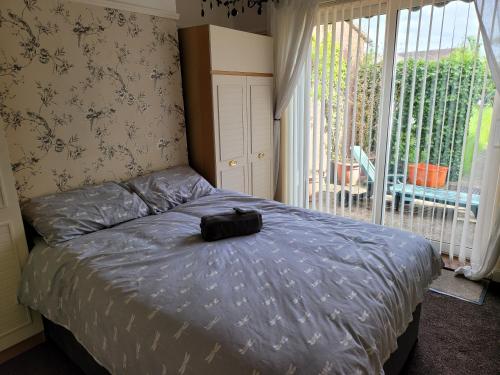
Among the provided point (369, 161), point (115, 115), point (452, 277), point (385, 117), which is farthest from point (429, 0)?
point (115, 115)

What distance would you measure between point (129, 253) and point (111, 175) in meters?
0.96

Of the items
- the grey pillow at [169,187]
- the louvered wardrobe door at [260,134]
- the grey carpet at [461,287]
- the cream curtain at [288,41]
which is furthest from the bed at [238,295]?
the cream curtain at [288,41]

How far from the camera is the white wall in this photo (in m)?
3.15

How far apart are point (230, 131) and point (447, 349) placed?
222 cm

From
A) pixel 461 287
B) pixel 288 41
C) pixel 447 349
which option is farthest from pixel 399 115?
pixel 447 349

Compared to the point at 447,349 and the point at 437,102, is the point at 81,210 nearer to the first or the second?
the point at 447,349

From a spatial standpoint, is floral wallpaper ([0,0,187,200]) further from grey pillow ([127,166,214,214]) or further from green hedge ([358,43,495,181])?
green hedge ([358,43,495,181])

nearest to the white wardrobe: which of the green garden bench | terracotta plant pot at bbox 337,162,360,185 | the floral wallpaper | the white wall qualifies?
the floral wallpaper

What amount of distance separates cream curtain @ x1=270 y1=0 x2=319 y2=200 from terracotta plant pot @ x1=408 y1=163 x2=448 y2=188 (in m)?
1.34

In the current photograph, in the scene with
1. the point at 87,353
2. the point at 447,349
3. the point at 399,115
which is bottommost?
the point at 447,349

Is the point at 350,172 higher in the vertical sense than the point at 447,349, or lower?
higher

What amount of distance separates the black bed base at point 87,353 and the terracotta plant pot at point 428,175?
52.0 inches

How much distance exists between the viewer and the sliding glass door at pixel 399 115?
2.58m

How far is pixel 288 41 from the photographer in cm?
329
